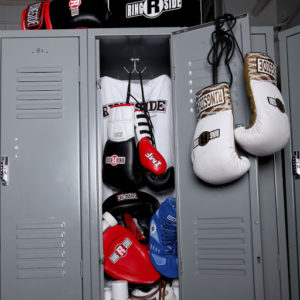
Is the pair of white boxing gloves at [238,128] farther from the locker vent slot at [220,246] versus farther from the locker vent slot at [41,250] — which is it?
the locker vent slot at [41,250]

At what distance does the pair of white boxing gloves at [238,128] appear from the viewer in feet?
5.56

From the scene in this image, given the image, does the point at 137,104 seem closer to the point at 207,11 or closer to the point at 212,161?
the point at 212,161

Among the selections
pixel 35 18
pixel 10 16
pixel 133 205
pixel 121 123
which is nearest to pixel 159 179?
pixel 133 205

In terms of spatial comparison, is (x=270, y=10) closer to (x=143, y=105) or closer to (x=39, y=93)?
(x=143, y=105)

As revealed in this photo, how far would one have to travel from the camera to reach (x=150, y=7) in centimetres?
221

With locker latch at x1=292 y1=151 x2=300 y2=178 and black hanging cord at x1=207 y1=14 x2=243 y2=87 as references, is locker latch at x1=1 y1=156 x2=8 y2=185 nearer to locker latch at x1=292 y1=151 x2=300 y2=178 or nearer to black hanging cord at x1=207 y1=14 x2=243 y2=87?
black hanging cord at x1=207 y1=14 x2=243 y2=87

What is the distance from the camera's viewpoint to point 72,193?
76.6 inches

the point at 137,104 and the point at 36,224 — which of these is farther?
Answer: the point at 137,104

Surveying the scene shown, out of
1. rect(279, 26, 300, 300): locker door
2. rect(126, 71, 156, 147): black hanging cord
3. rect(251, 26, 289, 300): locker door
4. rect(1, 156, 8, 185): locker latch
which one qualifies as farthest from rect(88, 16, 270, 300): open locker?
rect(1, 156, 8, 185): locker latch

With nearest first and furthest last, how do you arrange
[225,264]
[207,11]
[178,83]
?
[225,264] → [178,83] → [207,11]

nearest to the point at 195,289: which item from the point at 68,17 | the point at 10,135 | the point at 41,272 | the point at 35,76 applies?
the point at 41,272

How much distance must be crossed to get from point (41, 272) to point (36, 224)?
0.77 ft

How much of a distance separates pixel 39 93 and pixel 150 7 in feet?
2.62

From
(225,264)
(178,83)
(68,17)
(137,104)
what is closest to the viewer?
(225,264)
